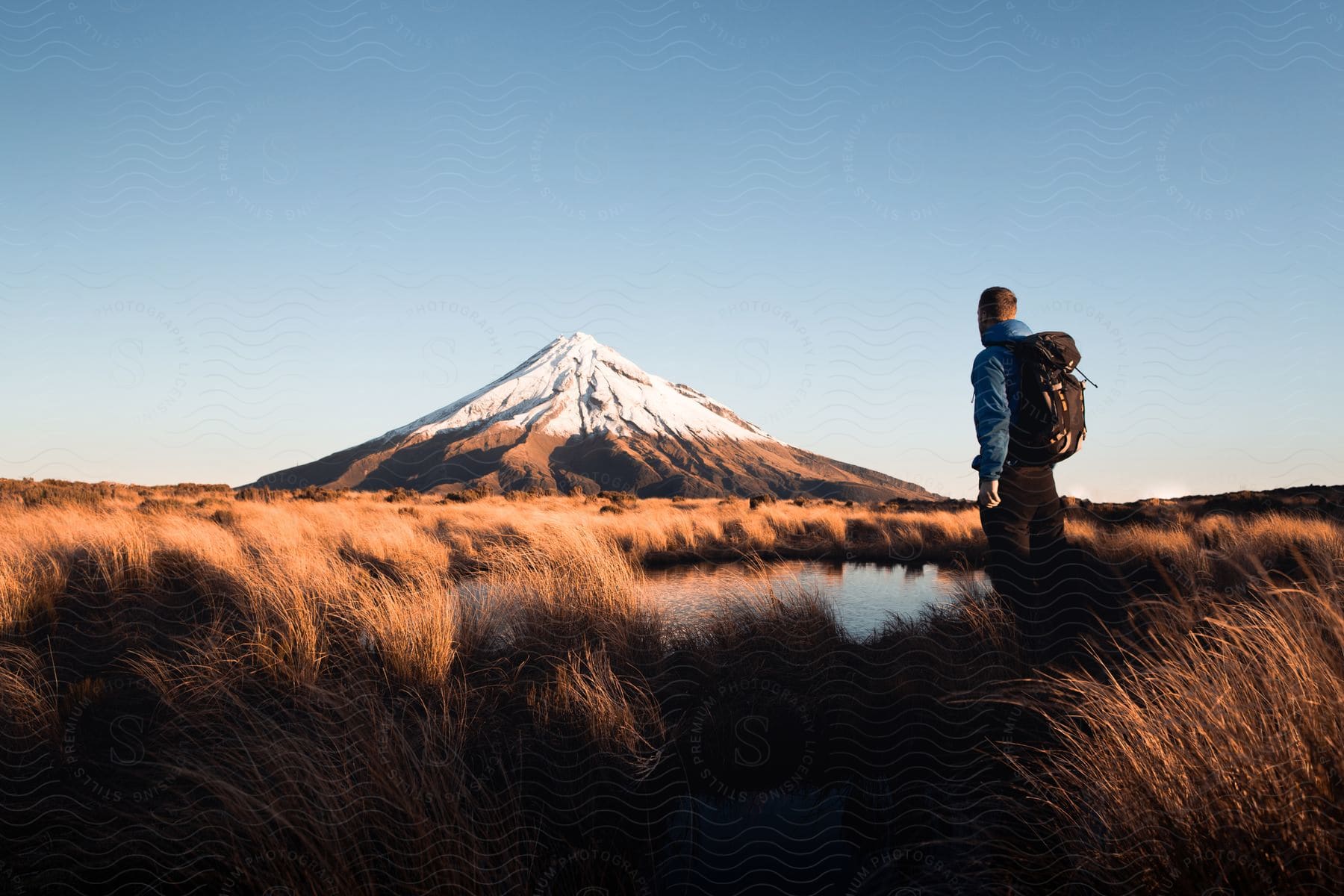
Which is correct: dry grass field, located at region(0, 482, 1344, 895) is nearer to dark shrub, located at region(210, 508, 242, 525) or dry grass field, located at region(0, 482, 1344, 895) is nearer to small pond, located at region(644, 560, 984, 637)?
small pond, located at region(644, 560, 984, 637)

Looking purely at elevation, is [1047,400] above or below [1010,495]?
above

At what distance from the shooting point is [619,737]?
3.38 meters

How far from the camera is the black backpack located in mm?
4180

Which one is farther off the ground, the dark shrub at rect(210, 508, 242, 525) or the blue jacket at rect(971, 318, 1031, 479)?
the blue jacket at rect(971, 318, 1031, 479)

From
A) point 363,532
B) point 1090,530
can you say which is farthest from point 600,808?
point 1090,530

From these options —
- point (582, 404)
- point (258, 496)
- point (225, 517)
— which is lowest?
point (225, 517)

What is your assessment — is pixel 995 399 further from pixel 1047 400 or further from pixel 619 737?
pixel 619 737

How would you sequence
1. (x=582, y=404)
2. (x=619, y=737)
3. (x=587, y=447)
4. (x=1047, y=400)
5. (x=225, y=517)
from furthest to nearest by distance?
(x=582, y=404) < (x=587, y=447) < (x=225, y=517) < (x=1047, y=400) < (x=619, y=737)

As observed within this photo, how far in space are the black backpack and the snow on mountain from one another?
111 meters

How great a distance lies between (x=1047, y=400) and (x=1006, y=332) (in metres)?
0.52

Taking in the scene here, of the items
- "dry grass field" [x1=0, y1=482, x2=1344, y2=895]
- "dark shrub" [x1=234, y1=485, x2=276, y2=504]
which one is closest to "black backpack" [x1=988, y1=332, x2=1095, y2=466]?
"dry grass field" [x1=0, y1=482, x2=1344, y2=895]

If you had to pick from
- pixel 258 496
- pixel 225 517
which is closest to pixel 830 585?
pixel 225 517

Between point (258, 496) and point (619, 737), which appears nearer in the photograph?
point (619, 737)

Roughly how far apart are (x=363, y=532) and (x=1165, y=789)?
11.1 meters
